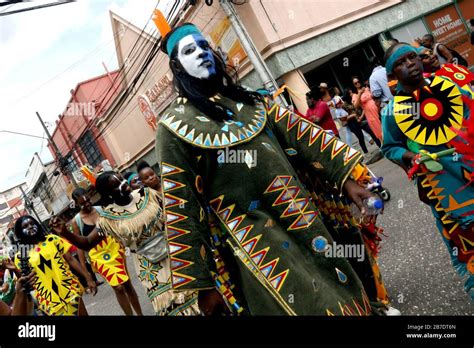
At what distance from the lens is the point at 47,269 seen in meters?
4.72

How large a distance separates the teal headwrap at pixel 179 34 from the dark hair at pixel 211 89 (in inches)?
1.1

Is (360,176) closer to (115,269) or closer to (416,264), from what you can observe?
(416,264)

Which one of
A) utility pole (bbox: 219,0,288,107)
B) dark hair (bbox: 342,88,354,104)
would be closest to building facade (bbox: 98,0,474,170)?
dark hair (bbox: 342,88,354,104)

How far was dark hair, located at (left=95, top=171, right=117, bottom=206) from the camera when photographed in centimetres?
411

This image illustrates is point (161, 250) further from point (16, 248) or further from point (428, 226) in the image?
point (428, 226)

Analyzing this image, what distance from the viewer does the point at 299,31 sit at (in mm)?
13695

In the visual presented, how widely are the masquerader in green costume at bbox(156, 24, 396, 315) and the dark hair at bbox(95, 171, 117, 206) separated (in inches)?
80.2

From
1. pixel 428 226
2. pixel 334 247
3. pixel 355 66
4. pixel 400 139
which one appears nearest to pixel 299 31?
pixel 355 66

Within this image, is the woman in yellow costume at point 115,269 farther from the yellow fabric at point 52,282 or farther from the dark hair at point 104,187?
the dark hair at point 104,187

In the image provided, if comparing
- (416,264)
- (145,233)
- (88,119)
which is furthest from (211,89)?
(88,119)

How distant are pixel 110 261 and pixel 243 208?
346 cm

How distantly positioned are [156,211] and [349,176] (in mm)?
2211

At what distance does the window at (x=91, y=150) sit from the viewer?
29.3 m

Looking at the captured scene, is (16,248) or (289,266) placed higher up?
(16,248)
